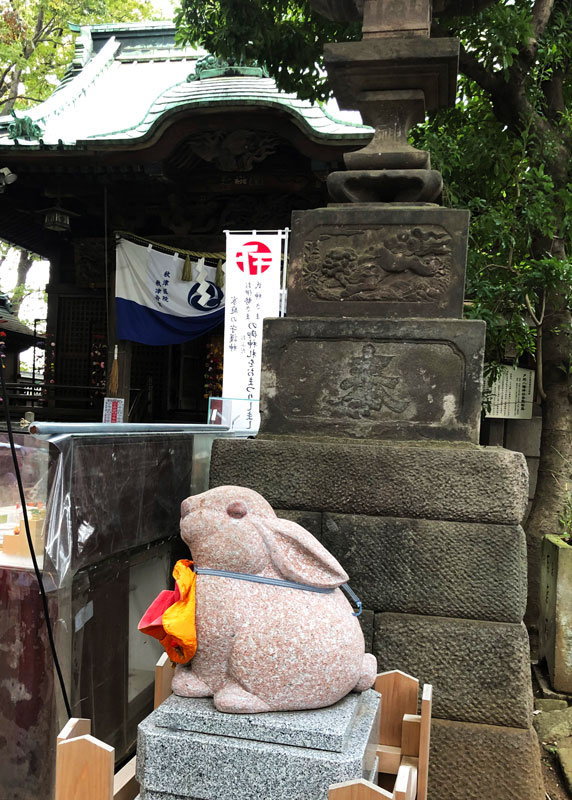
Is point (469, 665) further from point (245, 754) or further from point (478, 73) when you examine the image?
point (478, 73)

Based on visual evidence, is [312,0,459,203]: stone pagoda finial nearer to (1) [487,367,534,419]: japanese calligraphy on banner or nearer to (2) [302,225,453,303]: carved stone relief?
(2) [302,225,453,303]: carved stone relief

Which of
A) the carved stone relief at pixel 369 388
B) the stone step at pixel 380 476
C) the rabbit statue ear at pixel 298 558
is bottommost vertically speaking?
the rabbit statue ear at pixel 298 558

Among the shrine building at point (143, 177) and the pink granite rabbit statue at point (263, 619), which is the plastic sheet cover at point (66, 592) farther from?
the shrine building at point (143, 177)

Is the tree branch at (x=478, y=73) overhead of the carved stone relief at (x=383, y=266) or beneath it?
overhead

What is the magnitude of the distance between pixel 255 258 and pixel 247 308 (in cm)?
63

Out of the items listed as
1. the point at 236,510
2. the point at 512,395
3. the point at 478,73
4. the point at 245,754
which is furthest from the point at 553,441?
the point at 245,754

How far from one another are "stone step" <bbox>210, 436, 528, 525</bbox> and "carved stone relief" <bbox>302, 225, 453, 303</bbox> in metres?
0.78

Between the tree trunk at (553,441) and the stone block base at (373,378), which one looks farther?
the tree trunk at (553,441)

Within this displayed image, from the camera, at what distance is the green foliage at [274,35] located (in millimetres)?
6145

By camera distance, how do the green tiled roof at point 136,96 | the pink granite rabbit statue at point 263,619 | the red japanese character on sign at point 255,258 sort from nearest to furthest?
the pink granite rabbit statue at point 263,619, the green tiled roof at point 136,96, the red japanese character on sign at point 255,258

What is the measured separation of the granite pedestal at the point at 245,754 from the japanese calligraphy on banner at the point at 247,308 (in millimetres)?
5334

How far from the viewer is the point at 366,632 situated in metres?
3.03

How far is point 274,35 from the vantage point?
243 inches

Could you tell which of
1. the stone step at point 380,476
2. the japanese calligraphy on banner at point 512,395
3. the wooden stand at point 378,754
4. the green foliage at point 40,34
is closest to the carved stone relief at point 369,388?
the stone step at point 380,476
